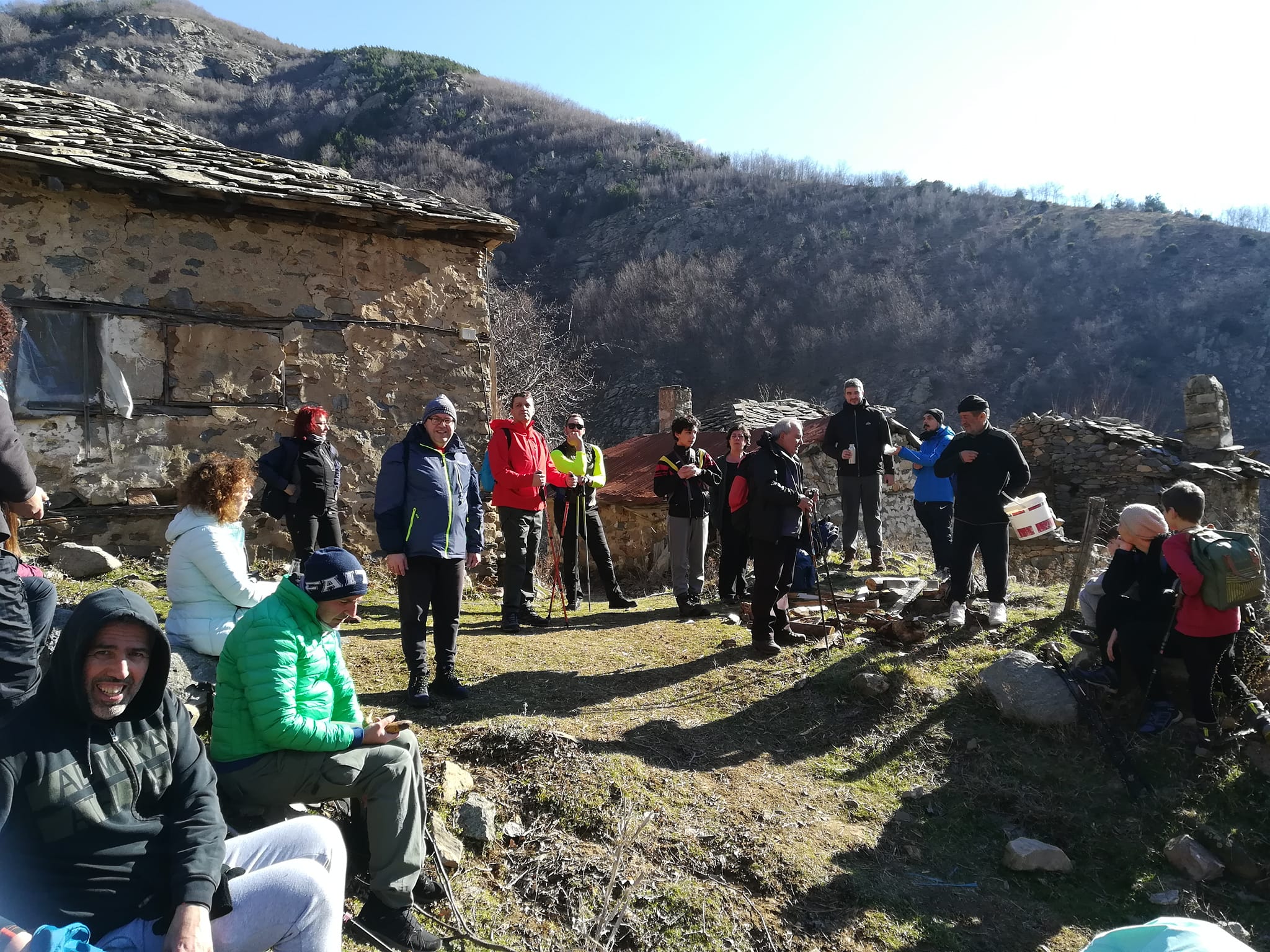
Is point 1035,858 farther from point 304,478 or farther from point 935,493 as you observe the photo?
point 304,478

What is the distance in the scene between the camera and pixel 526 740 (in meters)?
4.47

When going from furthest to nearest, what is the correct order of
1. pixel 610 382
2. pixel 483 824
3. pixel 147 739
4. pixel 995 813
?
pixel 610 382 < pixel 995 813 < pixel 483 824 < pixel 147 739

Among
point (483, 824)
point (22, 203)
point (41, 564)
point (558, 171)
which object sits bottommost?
point (483, 824)

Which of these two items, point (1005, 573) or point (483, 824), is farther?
point (1005, 573)

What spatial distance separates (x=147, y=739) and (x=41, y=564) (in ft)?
20.0

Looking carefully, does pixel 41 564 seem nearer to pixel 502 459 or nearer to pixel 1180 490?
pixel 502 459

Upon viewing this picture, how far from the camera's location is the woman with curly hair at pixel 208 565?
408 centimetres

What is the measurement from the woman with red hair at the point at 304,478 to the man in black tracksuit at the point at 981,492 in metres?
4.88

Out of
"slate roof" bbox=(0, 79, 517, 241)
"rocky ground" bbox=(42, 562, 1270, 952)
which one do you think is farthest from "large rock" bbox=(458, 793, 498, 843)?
"slate roof" bbox=(0, 79, 517, 241)

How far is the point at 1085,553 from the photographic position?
6836 millimetres

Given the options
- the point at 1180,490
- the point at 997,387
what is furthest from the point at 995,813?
the point at 997,387

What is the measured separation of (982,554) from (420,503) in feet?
14.9

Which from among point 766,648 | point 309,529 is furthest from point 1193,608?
point 309,529

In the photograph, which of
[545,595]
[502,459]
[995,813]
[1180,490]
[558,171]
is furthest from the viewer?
[558,171]
